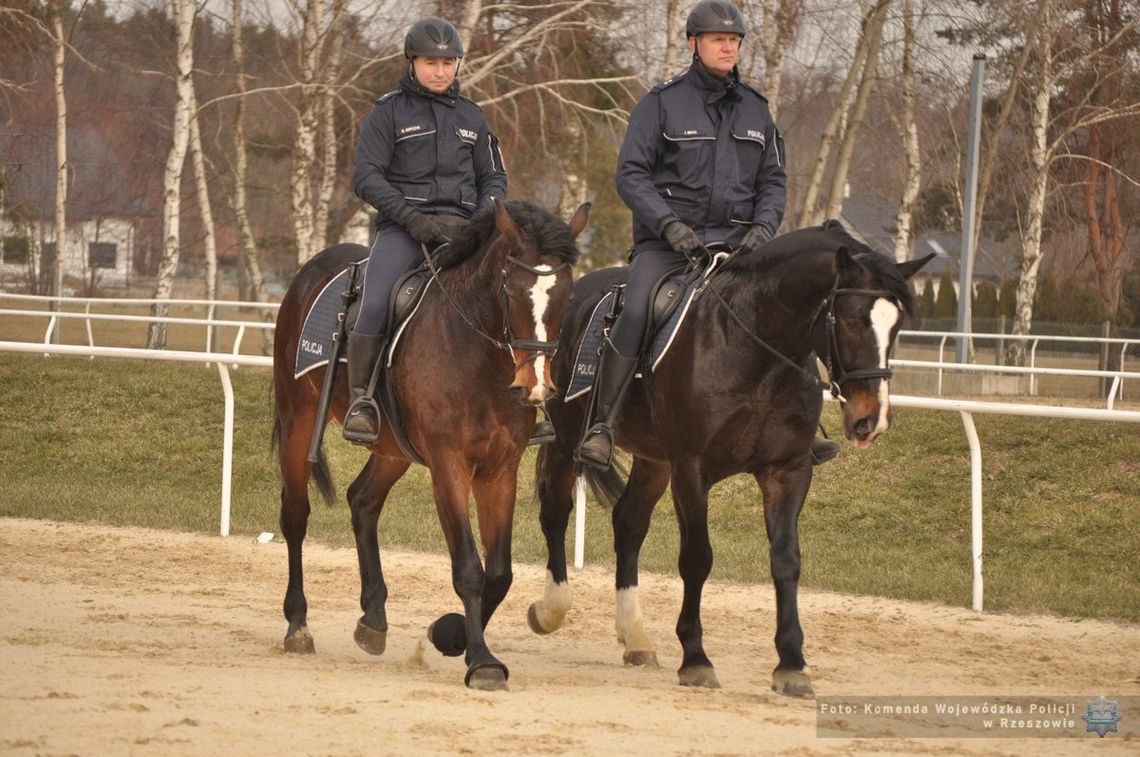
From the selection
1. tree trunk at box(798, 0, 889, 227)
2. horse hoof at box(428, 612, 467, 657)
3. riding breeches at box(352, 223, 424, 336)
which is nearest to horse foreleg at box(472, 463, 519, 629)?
horse hoof at box(428, 612, 467, 657)

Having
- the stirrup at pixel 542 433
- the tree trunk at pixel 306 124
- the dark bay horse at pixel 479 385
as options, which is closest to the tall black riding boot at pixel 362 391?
the dark bay horse at pixel 479 385

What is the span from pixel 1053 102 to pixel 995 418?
18746mm

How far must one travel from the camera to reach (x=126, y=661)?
695cm

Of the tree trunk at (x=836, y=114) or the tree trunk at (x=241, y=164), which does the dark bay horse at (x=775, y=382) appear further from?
the tree trunk at (x=241, y=164)

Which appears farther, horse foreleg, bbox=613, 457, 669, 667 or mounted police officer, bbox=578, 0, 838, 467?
horse foreleg, bbox=613, 457, 669, 667

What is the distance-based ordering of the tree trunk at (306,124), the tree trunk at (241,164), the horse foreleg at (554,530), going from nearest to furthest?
1. the horse foreleg at (554,530)
2. the tree trunk at (306,124)
3. the tree trunk at (241,164)

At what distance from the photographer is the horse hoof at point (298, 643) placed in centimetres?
797

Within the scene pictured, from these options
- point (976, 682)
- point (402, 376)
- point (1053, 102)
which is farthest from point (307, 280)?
point (1053, 102)

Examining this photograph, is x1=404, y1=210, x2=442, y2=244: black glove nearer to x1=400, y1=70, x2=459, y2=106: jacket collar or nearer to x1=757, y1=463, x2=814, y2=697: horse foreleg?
x1=400, y1=70, x2=459, y2=106: jacket collar

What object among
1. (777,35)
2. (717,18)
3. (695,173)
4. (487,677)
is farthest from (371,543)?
(777,35)

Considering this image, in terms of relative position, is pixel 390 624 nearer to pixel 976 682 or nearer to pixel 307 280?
pixel 307 280

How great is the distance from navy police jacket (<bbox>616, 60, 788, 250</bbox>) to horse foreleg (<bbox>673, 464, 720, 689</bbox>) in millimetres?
1387

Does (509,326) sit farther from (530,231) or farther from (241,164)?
(241,164)

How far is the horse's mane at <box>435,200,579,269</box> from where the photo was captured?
675 cm
